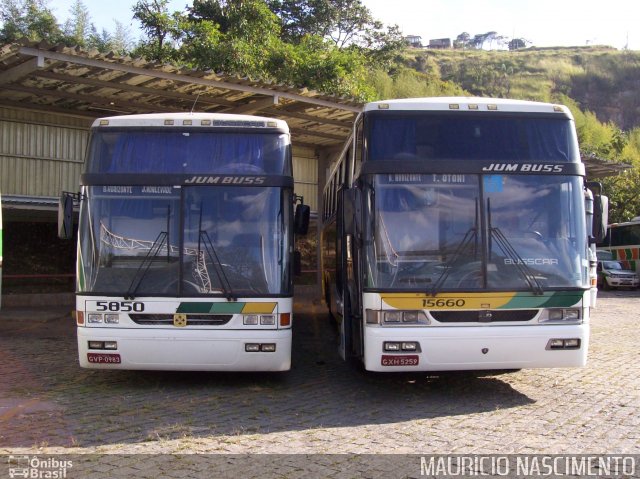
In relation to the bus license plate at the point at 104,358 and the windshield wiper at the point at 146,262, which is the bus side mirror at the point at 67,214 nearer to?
the windshield wiper at the point at 146,262

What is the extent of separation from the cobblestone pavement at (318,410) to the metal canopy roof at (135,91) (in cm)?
514

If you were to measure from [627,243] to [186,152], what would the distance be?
1114 inches

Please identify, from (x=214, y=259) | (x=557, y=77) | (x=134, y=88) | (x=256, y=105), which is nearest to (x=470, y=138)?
(x=214, y=259)

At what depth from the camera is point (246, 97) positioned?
15.1 metres

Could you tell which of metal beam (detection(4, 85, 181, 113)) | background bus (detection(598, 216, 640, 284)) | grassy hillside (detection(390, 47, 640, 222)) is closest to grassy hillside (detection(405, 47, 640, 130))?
grassy hillside (detection(390, 47, 640, 222))

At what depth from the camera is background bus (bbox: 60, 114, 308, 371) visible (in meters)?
7.86

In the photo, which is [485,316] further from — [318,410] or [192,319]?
[192,319]

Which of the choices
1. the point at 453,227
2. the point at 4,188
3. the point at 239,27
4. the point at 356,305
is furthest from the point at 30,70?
the point at 239,27

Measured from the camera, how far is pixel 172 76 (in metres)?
13.0

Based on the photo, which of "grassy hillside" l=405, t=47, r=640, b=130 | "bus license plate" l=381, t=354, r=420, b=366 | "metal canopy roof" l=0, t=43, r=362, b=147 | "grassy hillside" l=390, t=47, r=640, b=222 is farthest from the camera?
"grassy hillside" l=405, t=47, r=640, b=130

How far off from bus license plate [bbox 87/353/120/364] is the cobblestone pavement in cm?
42

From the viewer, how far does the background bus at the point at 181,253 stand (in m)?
7.86

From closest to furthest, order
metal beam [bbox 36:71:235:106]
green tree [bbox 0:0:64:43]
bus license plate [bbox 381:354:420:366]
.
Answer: bus license plate [bbox 381:354:420:366]
metal beam [bbox 36:71:235:106]
green tree [bbox 0:0:64:43]

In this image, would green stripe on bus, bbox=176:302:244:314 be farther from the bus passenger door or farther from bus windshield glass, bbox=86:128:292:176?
bus windshield glass, bbox=86:128:292:176
